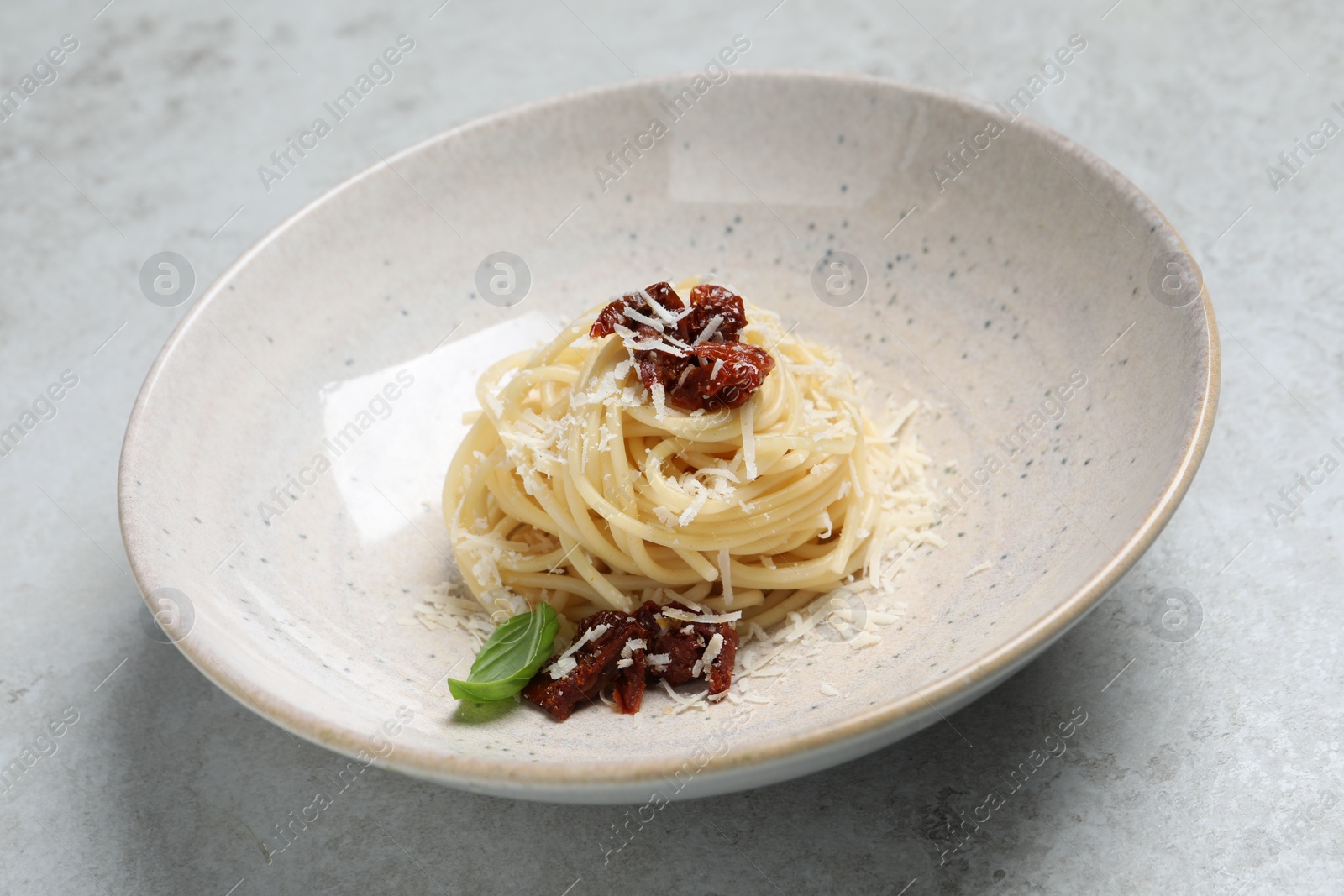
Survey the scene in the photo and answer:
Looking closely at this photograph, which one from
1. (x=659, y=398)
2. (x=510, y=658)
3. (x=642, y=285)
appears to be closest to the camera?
(x=510, y=658)

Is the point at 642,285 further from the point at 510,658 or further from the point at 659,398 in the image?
the point at 510,658

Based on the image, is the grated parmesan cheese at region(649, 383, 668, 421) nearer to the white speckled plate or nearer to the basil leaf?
the basil leaf

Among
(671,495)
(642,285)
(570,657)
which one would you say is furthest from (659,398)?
(642,285)

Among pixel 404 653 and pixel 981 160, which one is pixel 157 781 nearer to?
pixel 404 653

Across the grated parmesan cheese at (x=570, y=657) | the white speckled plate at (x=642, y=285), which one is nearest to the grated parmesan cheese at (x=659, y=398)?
the grated parmesan cheese at (x=570, y=657)

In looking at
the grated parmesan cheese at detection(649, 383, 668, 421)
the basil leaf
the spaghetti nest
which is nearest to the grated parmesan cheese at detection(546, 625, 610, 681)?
the basil leaf

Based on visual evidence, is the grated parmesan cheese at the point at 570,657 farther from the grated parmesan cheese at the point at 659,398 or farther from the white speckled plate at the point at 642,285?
the grated parmesan cheese at the point at 659,398

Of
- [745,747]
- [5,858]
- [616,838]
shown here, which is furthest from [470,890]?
[5,858]
